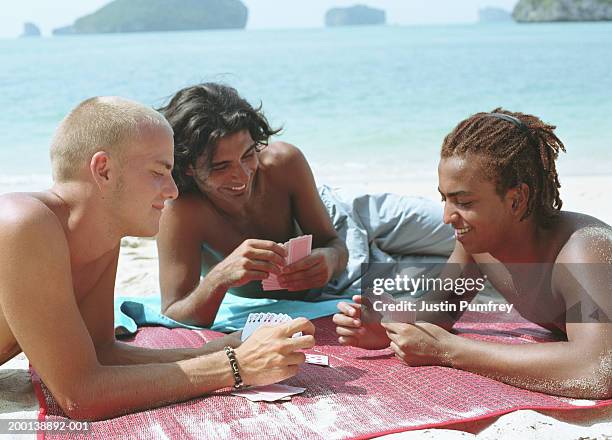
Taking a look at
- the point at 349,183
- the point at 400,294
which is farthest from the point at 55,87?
the point at 400,294

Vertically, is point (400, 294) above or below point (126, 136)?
below

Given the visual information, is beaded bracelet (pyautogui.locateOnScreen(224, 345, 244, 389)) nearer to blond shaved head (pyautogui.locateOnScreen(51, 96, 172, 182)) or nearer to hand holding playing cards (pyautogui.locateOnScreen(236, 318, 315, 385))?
hand holding playing cards (pyautogui.locateOnScreen(236, 318, 315, 385))

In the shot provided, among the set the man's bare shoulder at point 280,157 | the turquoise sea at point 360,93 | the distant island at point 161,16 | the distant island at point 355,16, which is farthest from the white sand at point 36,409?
the distant island at point 355,16

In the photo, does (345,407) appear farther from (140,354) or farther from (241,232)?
(241,232)

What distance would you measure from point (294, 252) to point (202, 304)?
1.88ft

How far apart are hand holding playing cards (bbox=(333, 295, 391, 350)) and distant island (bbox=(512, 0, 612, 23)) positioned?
85.2 meters

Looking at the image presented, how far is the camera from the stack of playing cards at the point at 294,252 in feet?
14.1

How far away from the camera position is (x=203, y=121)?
446cm

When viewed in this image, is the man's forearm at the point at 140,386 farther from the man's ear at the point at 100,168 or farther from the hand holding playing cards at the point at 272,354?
the man's ear at the point at 100,168

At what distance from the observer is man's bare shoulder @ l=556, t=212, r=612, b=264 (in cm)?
345

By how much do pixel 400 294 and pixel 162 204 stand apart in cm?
224

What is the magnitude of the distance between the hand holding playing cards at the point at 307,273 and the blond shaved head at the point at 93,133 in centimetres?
147

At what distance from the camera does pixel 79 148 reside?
3.12 meters

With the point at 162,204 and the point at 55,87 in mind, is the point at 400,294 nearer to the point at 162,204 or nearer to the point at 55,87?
the point at 162,204
